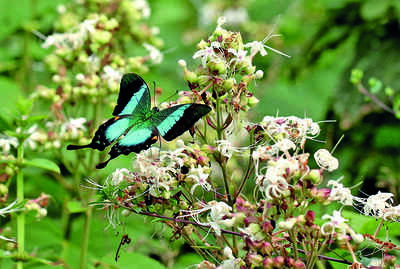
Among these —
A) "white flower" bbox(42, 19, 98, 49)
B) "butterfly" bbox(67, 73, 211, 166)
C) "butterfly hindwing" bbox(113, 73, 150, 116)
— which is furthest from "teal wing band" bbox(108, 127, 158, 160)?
"white flower" bbox(42, 19, 98, 49)

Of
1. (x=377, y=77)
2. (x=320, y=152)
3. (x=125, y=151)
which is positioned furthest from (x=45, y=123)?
(x=377, y=77)

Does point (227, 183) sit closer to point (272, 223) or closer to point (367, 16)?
point (272, 223)

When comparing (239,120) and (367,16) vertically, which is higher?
(367,16)

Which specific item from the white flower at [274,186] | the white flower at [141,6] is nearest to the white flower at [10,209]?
the white flower at [274,186]

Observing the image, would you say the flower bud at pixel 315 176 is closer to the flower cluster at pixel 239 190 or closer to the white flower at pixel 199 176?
the flower cluster at pixel 239 190

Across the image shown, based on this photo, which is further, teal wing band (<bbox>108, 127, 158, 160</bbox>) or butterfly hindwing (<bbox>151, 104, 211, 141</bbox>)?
teal wing band (<bbox>108, 127, 158, 160</bbox>)

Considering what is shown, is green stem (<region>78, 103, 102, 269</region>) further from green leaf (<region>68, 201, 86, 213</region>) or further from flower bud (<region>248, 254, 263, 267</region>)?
flower bud (<region>248, 254, 263, 267</region>)

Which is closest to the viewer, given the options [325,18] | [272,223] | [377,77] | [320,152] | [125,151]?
[272,223]
